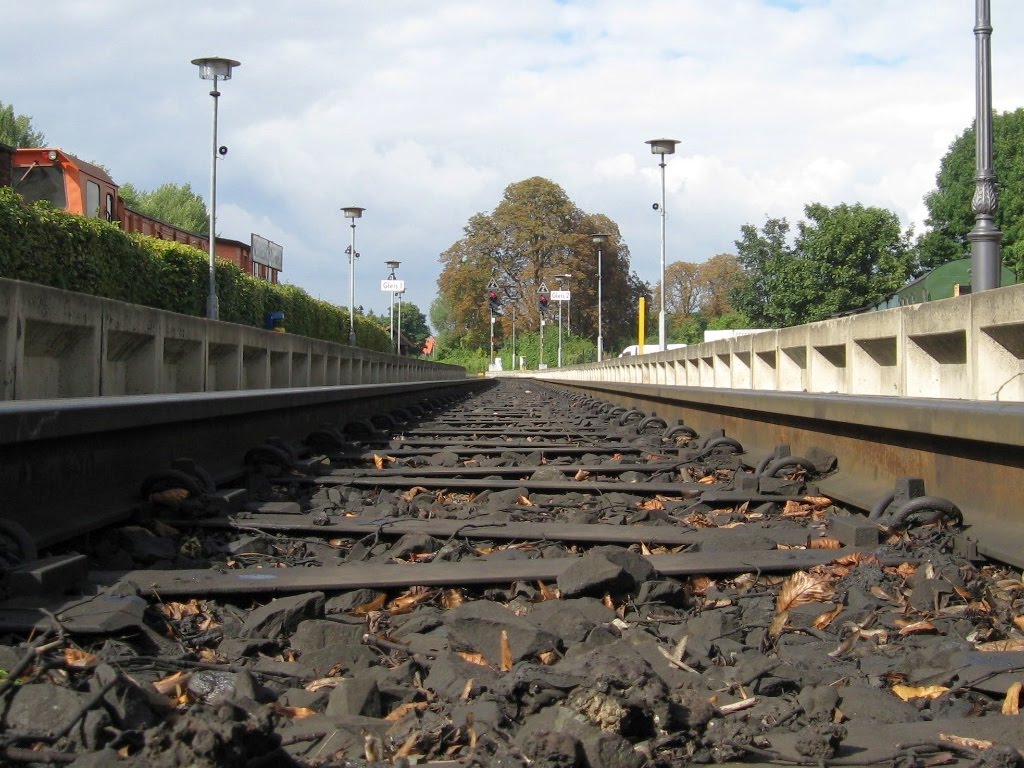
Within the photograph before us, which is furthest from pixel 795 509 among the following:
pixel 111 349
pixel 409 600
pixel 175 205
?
pixel 175 205

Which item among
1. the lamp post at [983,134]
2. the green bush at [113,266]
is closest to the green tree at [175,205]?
the green bush at [113,266]

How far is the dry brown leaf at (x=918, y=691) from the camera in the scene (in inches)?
100

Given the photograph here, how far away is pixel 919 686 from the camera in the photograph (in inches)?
103

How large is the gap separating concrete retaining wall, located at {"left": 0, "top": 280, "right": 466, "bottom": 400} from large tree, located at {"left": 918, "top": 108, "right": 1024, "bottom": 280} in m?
61.2

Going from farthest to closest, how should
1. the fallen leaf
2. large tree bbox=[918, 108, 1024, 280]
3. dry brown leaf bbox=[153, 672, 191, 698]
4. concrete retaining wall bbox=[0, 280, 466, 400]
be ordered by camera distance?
large tree bbox=[918, 108, 1024, 280] < concrete retaining wall bbox=[0, 280, 466, 400] < the fallen leaf < dry brown leaf bbox=[153, 672, 191, 698]

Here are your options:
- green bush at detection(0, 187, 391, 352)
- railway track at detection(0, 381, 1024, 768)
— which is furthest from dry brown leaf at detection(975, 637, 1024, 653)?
green bush at detection(0, 187, 391, 352)

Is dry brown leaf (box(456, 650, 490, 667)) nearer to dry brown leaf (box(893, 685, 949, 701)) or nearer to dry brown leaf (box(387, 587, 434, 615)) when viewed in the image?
dry brown leaf (box(387, 587, 434, 615))

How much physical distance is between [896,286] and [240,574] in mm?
74087

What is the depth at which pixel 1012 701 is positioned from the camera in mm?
2451

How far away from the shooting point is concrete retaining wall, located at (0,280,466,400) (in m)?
5.31

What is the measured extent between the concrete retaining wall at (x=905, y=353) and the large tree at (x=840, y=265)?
205 feet

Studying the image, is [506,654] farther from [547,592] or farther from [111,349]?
[111,349]

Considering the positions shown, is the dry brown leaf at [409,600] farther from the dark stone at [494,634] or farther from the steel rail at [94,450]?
the steel rail at [94,450]

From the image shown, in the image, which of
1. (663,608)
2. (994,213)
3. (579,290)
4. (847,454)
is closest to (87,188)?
(994,213)
